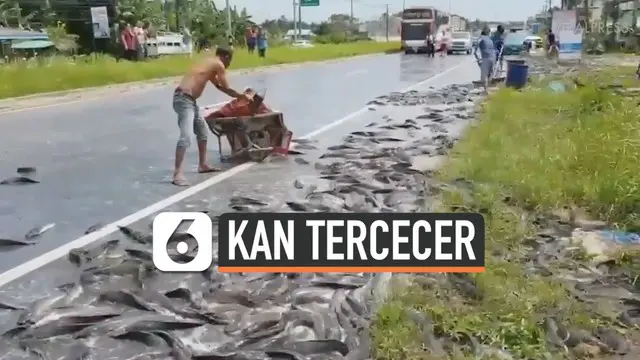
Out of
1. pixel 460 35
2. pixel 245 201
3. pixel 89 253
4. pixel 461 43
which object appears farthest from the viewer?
pixel 460 35

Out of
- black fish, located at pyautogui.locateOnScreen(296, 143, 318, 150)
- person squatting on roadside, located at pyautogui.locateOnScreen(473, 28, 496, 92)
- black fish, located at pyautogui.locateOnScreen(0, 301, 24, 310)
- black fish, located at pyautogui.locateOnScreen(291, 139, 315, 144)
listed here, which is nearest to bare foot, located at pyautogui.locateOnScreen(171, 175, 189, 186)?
black fish, located at pyautogui.locateOnScreen(296, 143, 318, 150)

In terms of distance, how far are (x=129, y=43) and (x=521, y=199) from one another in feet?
71.0

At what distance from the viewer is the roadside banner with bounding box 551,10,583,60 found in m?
26.7

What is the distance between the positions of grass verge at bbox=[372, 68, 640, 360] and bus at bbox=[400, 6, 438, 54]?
37.7m

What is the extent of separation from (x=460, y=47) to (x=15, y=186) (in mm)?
44835

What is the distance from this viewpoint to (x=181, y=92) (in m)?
7.85

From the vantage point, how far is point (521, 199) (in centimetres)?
652

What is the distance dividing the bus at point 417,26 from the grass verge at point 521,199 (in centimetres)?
3766

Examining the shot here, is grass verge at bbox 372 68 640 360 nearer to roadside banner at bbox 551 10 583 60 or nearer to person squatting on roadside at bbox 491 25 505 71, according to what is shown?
person squatting on roadside at bbox 491 25 505 71

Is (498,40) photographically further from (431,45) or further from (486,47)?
(431,45)

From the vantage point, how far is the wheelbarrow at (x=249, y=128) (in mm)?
8633

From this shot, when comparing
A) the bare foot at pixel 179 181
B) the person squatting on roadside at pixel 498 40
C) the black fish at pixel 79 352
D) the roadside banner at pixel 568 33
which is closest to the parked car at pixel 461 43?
the roadside banner at pixel 568 33

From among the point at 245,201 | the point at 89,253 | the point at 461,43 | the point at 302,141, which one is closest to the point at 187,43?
the point at 461,43

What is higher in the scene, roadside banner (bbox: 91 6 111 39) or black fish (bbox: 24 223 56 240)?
roadside banner (bbox: 91 6 111 39)
